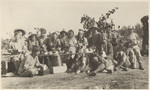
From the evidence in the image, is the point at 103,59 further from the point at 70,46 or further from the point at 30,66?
the point at 30,66

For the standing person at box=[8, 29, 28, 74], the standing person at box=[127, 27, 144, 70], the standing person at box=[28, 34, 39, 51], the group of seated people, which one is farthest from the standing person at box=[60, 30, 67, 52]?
the standing person at box=[127, 27, 144, 70]

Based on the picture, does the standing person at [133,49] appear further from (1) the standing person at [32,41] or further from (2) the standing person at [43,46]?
(1) the standing person at [32,41]

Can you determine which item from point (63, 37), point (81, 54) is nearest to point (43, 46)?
point (63, 37)

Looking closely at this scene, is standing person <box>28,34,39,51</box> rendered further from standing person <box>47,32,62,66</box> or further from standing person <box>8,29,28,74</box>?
standing person <box>47,32,62,66</box>

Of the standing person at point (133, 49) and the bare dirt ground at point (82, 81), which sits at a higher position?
the standing person at point (133, 49)

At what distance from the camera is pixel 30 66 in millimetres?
5820

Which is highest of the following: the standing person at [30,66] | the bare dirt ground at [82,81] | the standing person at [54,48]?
the standing person at [54,48]

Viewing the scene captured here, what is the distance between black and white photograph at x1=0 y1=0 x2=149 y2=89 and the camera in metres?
5.82

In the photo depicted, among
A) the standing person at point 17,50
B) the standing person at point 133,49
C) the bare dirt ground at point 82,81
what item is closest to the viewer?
the bare dirt ground at point 82,81

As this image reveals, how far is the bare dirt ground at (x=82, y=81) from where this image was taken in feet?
18.9

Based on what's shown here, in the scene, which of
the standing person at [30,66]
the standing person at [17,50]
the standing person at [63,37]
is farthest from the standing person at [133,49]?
the standing person at [17,50]

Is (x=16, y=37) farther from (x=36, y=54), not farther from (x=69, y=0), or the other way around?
(x=69, y=0)

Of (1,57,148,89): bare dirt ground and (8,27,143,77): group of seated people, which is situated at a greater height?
(8,27,143,77): group of seated people

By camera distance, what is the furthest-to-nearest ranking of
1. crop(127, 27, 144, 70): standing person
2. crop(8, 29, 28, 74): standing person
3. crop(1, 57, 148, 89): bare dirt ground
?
crop(127, 27, 144, 70): standing person < crop(8, 29, 28, 74): standing person < crop(1, 57, 148, 89): bare dirt ground
